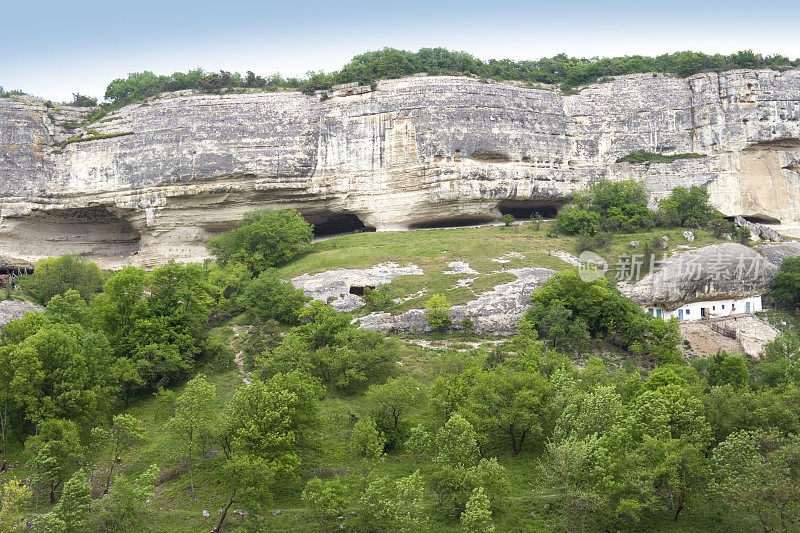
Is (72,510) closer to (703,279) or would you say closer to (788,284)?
(703,279)

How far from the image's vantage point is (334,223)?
5194cm

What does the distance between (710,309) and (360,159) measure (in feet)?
71.9

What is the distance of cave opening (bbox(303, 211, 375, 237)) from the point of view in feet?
A: 164

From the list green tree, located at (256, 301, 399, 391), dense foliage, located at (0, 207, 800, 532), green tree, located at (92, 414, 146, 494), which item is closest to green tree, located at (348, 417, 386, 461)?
dense foliage, located at (0, 207, 800, 532)

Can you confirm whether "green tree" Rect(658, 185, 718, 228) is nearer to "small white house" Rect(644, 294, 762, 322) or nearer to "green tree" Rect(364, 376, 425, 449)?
"small white house" Rect(644, 294, 762, 322)

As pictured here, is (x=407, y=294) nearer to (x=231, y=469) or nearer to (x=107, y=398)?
(x=107, y=398)

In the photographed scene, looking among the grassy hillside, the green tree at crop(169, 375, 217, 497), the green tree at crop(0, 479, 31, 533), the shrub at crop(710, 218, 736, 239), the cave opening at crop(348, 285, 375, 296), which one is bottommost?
the green tree at crop(0, 479, 31, 533)

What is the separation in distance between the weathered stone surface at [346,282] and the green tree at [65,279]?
32.9 ft

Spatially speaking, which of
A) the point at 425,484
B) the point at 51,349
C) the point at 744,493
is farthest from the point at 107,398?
the point at 744,493

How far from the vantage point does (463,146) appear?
46969mm

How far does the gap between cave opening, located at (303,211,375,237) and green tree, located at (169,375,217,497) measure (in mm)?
26926

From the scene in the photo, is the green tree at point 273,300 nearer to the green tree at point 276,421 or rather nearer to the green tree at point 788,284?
the green tree at point 276,421

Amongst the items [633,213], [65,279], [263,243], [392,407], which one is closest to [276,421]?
[392,407]

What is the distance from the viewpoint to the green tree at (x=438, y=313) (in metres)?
33.0
